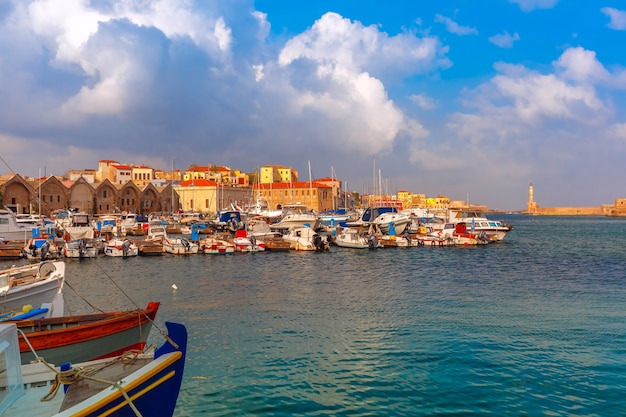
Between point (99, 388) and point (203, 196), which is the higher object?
point (203, 196)

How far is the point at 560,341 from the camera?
13.1 metres

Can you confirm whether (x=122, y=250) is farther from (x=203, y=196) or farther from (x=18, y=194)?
(x=203, y=196)

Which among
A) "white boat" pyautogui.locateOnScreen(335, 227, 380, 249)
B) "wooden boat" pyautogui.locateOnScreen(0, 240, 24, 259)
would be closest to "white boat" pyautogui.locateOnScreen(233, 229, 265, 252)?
"white boat" pyautogui.locateOnScreen(335, 227, 380, 249)

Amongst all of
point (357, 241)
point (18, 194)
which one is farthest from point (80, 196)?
point (357, 241)

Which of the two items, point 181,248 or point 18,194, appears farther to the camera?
point 18,194

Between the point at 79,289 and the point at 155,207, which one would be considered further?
the point at 155,207

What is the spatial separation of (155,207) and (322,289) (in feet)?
281

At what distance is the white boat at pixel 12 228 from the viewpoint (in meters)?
44.6

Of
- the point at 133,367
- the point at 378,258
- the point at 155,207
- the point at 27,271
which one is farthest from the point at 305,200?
the point at 133,367

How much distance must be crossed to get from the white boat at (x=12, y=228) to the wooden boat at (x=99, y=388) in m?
44.3

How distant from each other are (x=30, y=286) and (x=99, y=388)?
9033 mm

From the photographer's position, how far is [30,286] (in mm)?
13648

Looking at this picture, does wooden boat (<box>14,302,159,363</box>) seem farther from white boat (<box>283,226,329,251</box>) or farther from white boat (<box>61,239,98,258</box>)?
white boat (<box>283,226,329,251</box>)

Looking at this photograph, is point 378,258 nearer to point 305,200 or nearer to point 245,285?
point 245,285
